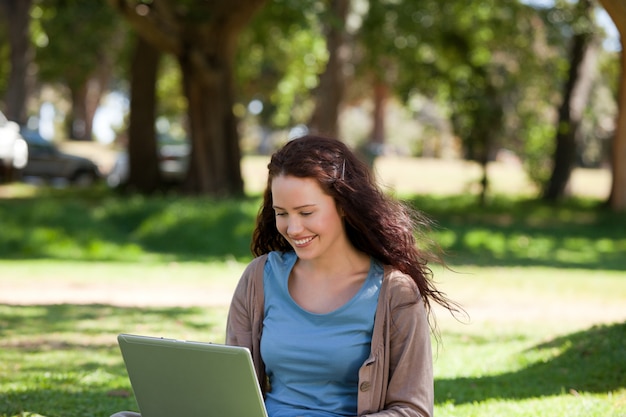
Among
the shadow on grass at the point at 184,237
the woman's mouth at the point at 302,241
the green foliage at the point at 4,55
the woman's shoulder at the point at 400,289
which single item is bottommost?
the shadow on grass at the point at 184,237

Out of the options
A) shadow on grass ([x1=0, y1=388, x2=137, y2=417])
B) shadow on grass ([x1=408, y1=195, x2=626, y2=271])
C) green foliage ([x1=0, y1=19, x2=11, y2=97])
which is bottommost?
shadow on grass ([x1=408, y1=195, x2=626, y2=271])

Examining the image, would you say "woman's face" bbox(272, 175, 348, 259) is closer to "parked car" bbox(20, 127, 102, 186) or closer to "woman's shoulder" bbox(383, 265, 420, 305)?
"woman's shoulder" bbox(383, 265, 420, 305)

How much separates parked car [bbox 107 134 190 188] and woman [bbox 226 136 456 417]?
21.8 meters

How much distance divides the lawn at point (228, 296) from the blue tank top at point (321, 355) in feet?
3.35

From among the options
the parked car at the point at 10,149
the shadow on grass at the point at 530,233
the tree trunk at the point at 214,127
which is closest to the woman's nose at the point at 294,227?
the shadow on grass at the point at 530,233

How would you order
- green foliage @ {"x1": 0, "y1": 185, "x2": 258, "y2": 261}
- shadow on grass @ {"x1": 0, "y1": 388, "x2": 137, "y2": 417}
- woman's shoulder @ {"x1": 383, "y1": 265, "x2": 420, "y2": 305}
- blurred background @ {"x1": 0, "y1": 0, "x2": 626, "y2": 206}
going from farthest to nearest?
blurred background @ {"x1": 0, "y1": 0, "x2": 626, "y2": 206}, green foliage @ {"x1": 0, "y1": 185, "x2": 258, "y2": 261}, shadow on grass @ {"x1": 0, "y1": 388, "x2": 137, "y2": 417}, woman's shoulder @ {"x1": 383, "y1": 265, "x2": 420, "y2": 305}

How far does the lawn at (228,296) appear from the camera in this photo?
6844 millimetres

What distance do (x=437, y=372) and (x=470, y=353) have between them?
0.98 meters

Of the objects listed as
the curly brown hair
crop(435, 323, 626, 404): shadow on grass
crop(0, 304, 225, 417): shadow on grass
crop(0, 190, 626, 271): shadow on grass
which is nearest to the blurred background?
crop(0, 190, 626, 271): shadow on grass

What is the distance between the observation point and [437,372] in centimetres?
771

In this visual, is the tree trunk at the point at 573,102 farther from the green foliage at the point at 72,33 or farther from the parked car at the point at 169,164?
the green foliage at the point at 72,33

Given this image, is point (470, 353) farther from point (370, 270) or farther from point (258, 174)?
point (258, 174)

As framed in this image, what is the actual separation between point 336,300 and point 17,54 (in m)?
26.8

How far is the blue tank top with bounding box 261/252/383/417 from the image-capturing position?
384cm
